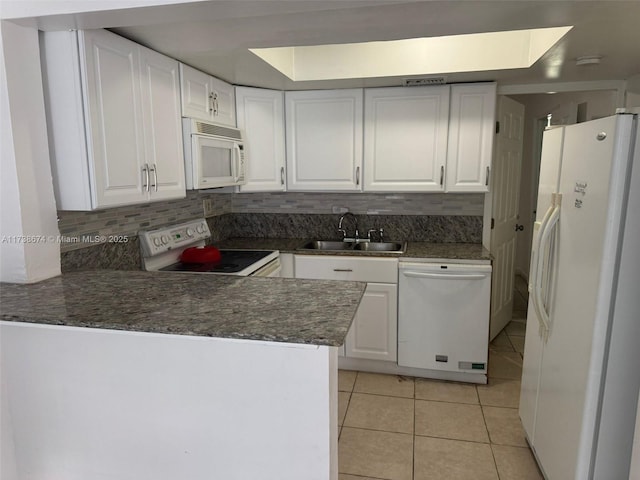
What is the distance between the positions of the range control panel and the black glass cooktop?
0.13 m

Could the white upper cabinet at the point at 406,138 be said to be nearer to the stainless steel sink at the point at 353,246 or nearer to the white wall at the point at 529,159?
the stainless steel sink at the point at 353,246

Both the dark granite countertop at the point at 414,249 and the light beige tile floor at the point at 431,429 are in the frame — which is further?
the dark granite countertop at the point at 414,249

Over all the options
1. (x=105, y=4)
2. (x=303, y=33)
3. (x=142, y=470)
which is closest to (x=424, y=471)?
(x=142, y=470)

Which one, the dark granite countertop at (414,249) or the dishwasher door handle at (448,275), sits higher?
the dark granite countertop at (414,249)

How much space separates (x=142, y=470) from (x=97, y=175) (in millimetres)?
1130

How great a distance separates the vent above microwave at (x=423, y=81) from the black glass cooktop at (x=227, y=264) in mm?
1507

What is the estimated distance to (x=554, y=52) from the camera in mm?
2252

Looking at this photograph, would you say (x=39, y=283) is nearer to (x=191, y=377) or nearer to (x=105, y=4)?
(x=191, y=377)

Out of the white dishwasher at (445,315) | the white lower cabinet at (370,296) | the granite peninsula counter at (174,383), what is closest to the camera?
the granite peninsula counter at (174,383)

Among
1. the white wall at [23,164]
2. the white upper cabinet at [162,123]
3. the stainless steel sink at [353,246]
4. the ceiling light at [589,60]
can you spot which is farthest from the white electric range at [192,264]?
the ceiling light at [589,60]

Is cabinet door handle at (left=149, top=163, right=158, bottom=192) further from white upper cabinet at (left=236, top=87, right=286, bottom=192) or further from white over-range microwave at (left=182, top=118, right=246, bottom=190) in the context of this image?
white upper cabinet at (left=236, top=87, right=286, bottom=192)

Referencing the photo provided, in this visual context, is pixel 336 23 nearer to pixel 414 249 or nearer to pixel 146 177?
pixel 146 177

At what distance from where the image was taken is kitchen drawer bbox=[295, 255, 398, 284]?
117 inches

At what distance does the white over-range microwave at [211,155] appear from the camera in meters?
2.40
